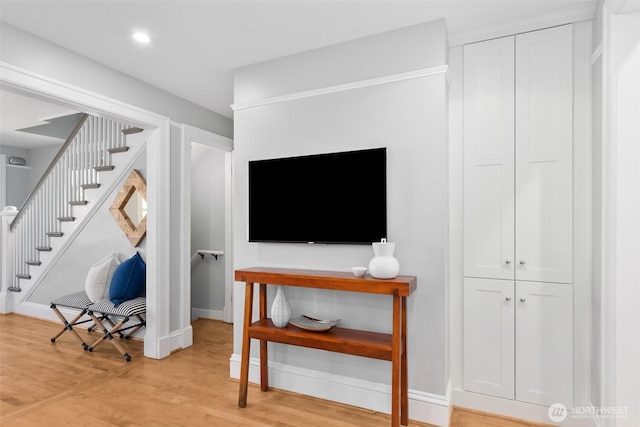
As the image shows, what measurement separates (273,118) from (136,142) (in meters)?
2.02

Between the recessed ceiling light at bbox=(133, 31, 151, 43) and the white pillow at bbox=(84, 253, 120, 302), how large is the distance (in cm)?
234

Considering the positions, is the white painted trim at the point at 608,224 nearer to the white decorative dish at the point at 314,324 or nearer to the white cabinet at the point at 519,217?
the white cabinet at the point at 519,217

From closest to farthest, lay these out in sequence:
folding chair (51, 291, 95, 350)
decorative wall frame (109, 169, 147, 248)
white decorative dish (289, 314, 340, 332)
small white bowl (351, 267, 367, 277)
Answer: small white bowl (351, 267, 367, 277) → white decorative dish (289, 314, 340, 332) → folding chair (51, 291, 95, 350) → decorative wall frame (109, 169, 147, 248)

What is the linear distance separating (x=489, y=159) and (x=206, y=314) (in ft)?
13.0

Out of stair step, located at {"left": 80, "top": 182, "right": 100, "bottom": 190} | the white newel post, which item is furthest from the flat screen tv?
the white newel post

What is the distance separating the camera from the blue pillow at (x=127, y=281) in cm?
354

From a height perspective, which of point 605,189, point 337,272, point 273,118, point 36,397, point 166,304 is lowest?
point 36,397

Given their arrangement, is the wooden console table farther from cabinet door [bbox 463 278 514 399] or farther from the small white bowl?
cabinet door [bbox 463 278 514 399]

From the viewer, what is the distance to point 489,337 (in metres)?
2.39

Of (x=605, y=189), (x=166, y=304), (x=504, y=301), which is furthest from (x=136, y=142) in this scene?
(x=605, y=189)

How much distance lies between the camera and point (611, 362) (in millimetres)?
1854

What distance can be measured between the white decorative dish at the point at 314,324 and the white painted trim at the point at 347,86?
1649mm

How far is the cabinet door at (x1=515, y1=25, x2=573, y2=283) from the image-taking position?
2221 millimetres

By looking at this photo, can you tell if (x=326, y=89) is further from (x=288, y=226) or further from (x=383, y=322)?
(x=383, y=322)
